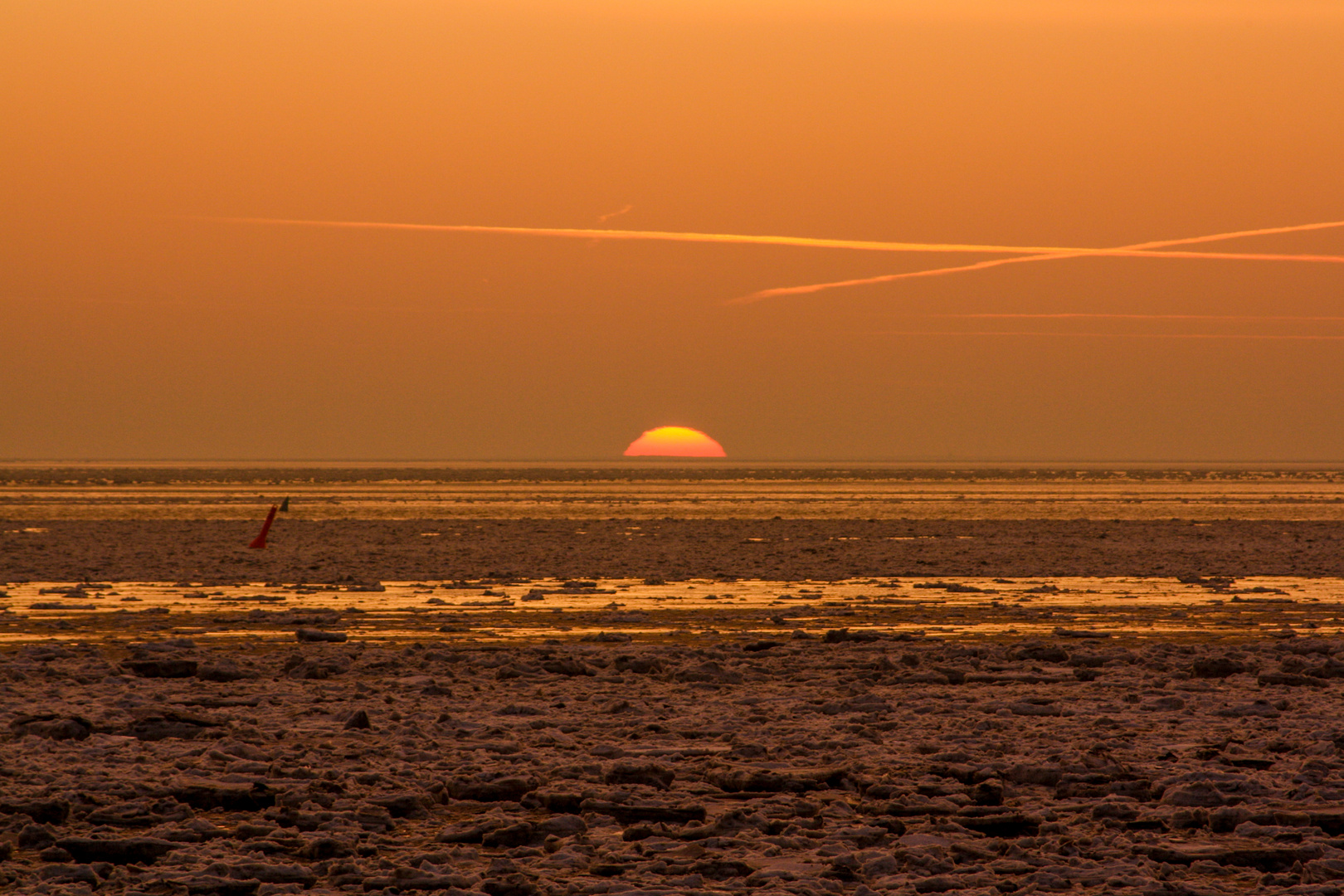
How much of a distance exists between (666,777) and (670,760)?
752 millimetres

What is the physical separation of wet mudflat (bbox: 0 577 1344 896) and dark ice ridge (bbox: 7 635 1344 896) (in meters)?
0.03

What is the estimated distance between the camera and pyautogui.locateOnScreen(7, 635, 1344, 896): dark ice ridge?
7.88 m

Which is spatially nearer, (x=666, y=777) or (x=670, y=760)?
(x=666, y=777)

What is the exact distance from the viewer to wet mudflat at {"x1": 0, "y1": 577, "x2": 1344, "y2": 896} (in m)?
7.95

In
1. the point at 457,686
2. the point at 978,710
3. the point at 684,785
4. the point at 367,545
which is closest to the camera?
the point at 684,785

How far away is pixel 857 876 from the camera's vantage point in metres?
7.78

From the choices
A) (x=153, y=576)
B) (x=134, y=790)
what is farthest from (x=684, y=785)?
(x=153, y=576)

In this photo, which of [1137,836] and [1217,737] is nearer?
[1137,836]

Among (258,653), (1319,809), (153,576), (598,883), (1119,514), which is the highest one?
(1119,514)

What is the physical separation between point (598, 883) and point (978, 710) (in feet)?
19.5

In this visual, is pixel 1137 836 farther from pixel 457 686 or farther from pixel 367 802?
pixel 457 686

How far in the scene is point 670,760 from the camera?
10.6 m

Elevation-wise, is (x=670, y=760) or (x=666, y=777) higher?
(x=670, y=760)

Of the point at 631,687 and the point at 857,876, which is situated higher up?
the point at 631,687
